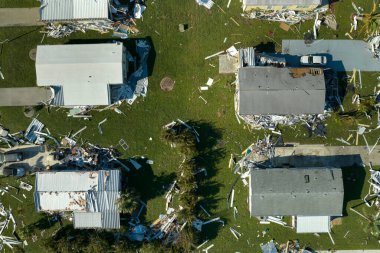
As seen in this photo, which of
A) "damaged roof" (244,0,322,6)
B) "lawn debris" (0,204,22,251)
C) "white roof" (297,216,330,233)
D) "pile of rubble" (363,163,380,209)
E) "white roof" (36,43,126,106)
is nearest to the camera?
"damaged roof" (244,0,322,6)

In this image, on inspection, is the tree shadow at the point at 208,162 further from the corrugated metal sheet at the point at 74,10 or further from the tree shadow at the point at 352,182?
the corrugated metal sheet at the point at 74,10

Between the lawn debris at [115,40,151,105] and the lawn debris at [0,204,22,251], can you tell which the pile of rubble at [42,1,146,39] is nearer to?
the lawn debris at [115,40,151,105]

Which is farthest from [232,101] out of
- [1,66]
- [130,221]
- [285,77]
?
[1,66]

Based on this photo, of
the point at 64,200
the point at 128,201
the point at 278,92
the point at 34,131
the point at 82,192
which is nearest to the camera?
the point at 278,92

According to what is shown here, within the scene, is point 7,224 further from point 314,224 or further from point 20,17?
point 314,224

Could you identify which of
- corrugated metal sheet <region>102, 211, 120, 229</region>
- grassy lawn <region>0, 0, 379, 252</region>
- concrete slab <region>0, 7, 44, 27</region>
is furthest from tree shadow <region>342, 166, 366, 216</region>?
concrete slab <region>0, 7, 44, 27</region>

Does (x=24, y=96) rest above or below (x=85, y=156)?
above

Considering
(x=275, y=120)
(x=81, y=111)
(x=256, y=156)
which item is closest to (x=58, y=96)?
(x=81, y=111)
